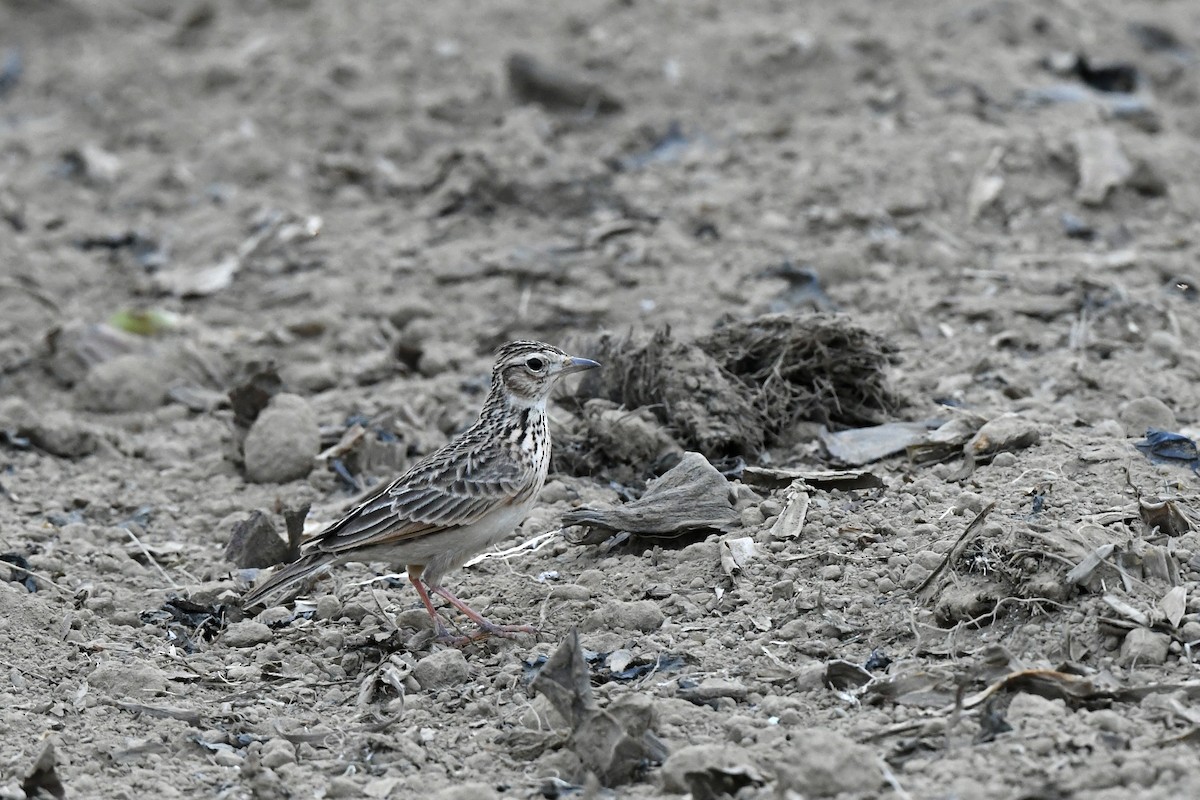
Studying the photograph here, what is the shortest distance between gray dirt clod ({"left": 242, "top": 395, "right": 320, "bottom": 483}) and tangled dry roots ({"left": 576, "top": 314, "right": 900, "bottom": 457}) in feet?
5.82

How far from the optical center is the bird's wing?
6.59m

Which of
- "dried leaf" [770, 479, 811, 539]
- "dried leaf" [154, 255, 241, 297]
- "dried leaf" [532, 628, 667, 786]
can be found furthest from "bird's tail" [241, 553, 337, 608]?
"dried leaf" [154, 255, 241, 297]

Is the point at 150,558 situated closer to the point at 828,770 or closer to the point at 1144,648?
the point at 828,770

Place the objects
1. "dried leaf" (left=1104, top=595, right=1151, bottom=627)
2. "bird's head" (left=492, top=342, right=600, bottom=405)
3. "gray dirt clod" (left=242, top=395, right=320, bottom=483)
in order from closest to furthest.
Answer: "dried leaf" (left=1104, top=595, right=1151, bottom=627)
"bird's head" (left=492, top=342, right=600, bottom=405)
"gray dirt clod" (left=242, top=395, right=320, bottom=483)

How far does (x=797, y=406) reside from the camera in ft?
25.9

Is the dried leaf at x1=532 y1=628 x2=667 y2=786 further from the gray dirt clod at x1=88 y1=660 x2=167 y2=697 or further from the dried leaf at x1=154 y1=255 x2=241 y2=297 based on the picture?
the dried leaf at x1=154 y1=255 x2=241 y2=297

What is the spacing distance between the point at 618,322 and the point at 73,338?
145 inches

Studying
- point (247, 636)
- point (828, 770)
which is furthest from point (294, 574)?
point (828, 770)

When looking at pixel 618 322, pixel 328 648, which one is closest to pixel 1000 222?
pixel 618 322

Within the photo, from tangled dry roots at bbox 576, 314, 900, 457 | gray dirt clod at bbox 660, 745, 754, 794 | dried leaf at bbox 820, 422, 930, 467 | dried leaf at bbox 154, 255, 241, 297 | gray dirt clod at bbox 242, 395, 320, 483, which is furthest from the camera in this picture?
dried leaf at bbox 154, 255, 241, 297

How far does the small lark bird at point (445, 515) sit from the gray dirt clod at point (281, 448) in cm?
176

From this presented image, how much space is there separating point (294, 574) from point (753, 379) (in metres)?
2.60

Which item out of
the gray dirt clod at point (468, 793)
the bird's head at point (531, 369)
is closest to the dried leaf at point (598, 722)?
the gray dirt clod at point (468, 793)

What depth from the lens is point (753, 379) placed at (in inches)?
311
